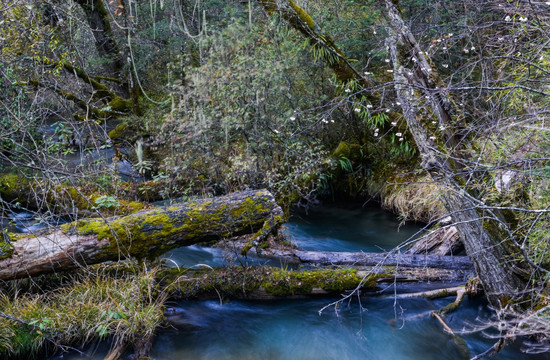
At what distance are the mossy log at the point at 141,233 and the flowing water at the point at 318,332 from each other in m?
1.00

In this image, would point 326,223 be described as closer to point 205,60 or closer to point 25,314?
point 205,60

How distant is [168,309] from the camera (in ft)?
16.6

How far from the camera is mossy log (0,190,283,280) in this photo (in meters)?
4.56

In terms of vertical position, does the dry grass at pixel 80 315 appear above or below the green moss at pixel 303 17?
below

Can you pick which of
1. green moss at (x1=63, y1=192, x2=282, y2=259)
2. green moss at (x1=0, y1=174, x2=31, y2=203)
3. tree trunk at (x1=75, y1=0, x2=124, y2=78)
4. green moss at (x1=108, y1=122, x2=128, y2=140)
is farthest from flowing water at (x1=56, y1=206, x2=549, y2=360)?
tree trunk at (x1=75, y1=0, x2=124, y2=78)

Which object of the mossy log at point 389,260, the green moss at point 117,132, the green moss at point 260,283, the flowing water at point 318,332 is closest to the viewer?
the flowing water at point 318,332

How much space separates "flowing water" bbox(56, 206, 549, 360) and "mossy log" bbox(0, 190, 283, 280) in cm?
100

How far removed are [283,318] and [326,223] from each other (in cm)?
410

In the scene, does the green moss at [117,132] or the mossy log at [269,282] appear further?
the green moss at [117,132]

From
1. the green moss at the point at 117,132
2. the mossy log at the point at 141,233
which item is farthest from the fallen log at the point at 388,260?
the green moss at the point at 117,132

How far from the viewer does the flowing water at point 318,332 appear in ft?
14.9

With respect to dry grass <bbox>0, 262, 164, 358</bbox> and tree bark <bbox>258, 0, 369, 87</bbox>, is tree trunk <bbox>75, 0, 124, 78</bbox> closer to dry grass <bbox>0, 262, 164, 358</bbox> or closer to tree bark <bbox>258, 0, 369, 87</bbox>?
tree bark <bbox>258, 0, 369, 87</bbox>

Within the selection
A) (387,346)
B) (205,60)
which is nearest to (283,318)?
(387,346)

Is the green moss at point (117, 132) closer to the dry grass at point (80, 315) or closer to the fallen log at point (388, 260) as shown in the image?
the dry grass at point (80, 315)
